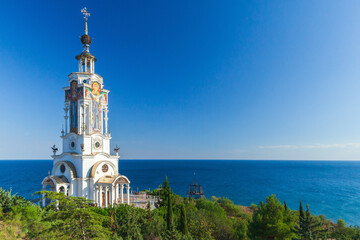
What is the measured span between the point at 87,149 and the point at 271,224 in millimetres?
22810

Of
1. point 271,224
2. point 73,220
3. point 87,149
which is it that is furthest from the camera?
point 87,149

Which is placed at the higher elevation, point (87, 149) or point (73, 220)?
point (87, 149)

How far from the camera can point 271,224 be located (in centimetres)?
1630

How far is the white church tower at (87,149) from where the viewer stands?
25.2 m

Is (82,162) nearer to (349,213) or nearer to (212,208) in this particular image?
(212,208)

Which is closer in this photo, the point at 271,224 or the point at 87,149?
the point at 271,224

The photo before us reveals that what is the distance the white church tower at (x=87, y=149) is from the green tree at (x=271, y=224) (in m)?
14.4

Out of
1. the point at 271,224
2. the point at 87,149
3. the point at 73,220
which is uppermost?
the point at 87,149

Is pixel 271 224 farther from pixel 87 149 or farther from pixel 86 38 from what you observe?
pixel 86 38

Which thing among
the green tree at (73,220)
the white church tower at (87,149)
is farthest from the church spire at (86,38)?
the green tree at (73,220)

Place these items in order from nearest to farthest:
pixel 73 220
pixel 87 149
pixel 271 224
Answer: pixel 73 220, pixel 271 224, pixel 87 149

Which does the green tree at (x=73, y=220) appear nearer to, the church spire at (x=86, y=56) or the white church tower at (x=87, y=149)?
the white church tower at (x=87, y=149)

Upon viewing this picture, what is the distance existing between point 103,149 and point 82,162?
378 centimetres

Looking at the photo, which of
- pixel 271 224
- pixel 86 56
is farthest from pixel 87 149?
pixel 271 224
